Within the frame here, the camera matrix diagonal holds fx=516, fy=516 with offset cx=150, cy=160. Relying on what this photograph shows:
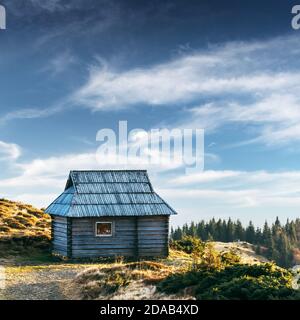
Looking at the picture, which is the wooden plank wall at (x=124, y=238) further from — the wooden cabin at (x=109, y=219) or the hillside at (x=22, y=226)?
the hillside at (x=22, y=226)

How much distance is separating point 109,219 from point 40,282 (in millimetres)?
Result: 8944

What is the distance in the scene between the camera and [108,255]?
101 feet

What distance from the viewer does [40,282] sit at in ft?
74.3

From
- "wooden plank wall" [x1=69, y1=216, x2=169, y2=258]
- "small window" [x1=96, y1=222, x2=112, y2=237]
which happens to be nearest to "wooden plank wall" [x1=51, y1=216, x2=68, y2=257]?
"wooden plank wall" [x1=69, y1=216, x2=169, y2=258]

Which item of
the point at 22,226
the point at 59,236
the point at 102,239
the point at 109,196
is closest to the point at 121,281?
the point at 102,239

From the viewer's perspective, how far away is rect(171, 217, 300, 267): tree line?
89.8 metres

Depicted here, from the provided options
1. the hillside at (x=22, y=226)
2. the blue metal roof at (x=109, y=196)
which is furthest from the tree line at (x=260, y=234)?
the blue metal roof at (x=109, y=196)

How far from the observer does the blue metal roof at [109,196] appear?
30.8 m

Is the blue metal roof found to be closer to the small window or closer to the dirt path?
the small window

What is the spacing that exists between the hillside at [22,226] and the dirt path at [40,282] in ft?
25.3

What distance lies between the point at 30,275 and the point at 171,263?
8446mm

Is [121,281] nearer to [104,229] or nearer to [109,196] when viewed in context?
[104,229]
